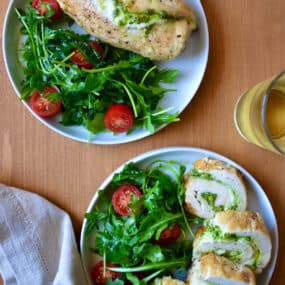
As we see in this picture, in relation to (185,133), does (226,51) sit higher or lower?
higher

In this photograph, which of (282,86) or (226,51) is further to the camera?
(226,51)

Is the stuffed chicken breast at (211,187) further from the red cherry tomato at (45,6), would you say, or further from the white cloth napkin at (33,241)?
the red cherry tomato at (45,6)

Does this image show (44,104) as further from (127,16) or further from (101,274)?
(101,274)

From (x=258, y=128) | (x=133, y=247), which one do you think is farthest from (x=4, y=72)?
(x=258, y=128)

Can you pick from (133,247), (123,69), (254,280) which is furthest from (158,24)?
(254,280)

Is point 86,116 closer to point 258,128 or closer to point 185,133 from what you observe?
point 185,133

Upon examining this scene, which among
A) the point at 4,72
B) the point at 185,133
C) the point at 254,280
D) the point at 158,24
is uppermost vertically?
the point at 158,24
